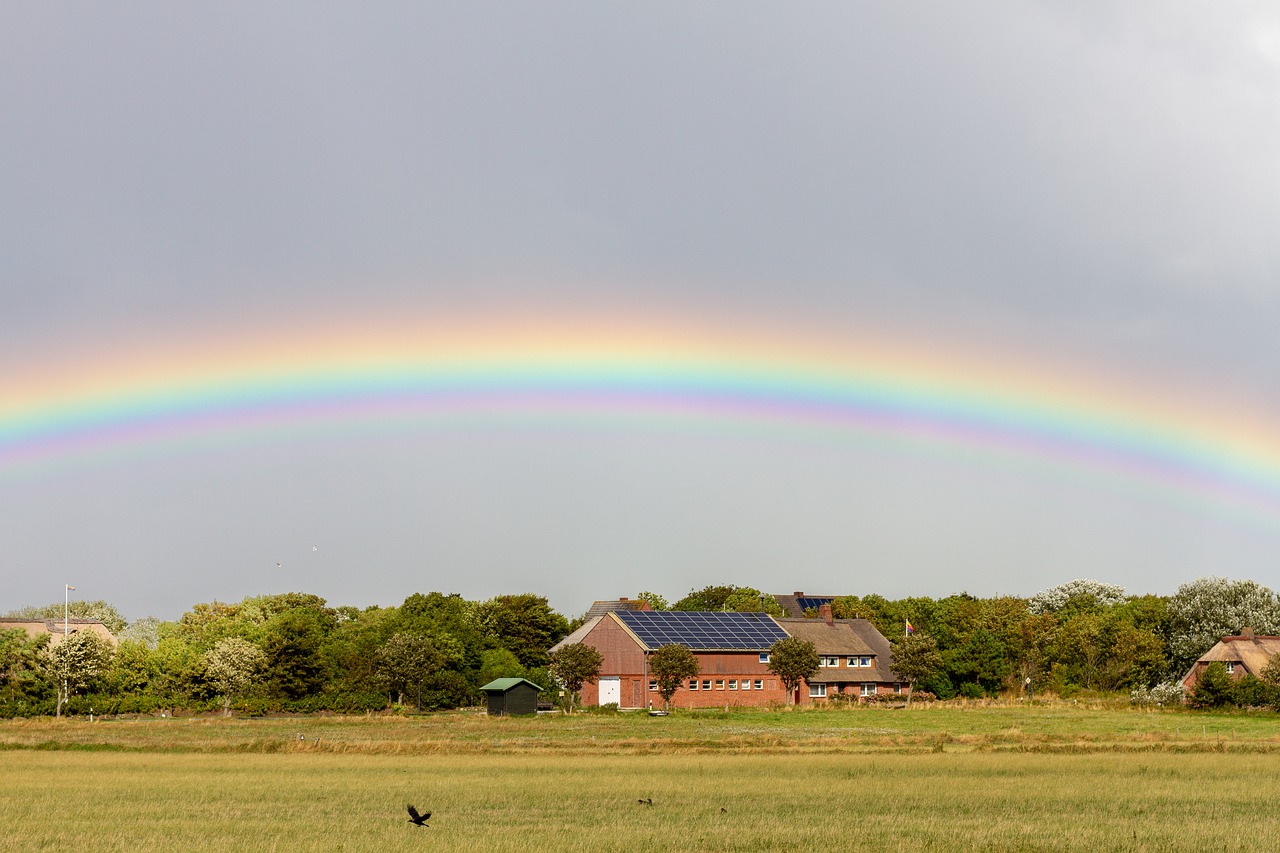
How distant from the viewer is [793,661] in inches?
4149

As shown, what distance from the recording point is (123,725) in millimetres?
76000

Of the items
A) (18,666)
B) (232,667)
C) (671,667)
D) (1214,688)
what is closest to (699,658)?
(671,667)

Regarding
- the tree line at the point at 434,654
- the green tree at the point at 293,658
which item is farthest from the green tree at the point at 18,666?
the green tree at the point at 293,658

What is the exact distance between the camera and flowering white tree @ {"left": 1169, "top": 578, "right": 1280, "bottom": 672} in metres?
117

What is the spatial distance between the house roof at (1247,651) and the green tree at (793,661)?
32.8 meters

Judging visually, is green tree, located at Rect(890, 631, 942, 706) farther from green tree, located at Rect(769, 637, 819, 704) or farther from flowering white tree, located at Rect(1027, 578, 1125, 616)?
flowering white tree, located at Rect(1027, 578, 1125, 616)

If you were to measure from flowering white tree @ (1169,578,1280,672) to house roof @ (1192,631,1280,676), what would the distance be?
6.99 m

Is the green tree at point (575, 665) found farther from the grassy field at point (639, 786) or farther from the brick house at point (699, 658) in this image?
the grassy field at point (639, 786)

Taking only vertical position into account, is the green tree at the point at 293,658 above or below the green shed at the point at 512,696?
above

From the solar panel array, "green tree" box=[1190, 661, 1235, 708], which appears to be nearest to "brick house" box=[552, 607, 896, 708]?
the solar panel array

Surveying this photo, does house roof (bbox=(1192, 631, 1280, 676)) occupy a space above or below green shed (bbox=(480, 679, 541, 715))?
above

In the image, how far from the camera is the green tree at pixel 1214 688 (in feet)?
307

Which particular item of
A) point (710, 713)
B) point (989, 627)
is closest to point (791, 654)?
point (710, 713)

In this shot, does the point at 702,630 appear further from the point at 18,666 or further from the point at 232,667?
the point at 18,666
